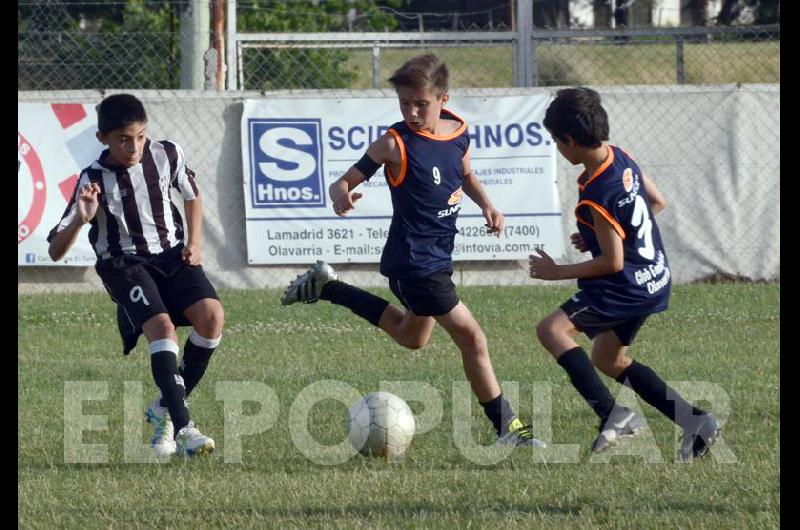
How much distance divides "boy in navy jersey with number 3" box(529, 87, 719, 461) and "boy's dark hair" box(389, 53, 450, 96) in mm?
586

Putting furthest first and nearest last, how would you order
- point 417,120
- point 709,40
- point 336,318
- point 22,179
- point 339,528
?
point 709,40, point 22,179, point 336,318, point 417,120, point 339,528

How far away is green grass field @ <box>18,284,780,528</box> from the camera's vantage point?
505cm

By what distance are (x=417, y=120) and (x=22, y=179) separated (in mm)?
6863

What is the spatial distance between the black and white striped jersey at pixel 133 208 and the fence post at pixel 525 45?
282 inches

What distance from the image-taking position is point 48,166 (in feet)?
40.3

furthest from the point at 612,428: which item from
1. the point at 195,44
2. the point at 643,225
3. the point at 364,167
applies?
the point at 195,44

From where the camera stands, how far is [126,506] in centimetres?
521

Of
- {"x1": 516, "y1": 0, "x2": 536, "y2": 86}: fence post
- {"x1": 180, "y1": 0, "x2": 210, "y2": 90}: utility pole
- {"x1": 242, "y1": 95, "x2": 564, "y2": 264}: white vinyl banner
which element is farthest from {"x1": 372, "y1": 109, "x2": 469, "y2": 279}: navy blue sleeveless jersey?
{"x1": 180, "y1": 0, "x2": 210, "y2": 90}: utility pole

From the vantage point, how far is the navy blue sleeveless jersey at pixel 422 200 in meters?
6.34

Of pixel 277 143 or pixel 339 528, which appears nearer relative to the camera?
pixel 339 528

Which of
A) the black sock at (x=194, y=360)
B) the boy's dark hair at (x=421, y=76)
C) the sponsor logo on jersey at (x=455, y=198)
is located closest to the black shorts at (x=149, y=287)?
the black sock at (x=194, y=360)

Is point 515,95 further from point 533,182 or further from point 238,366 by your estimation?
point 238,366

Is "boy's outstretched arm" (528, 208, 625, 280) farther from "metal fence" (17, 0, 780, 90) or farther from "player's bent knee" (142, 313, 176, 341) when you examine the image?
"metal fence" (17, 0, 780, 90)
